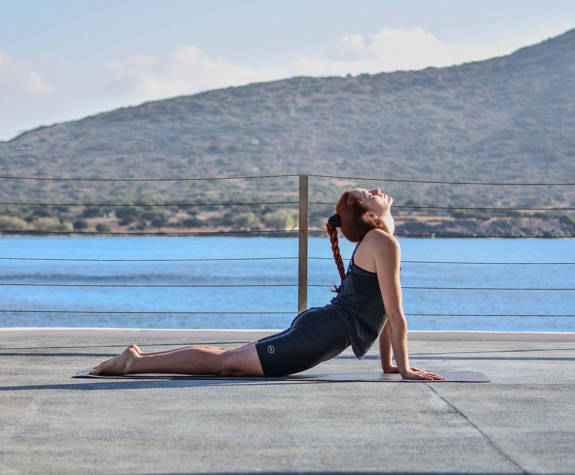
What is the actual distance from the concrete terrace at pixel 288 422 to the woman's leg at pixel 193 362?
8 cm

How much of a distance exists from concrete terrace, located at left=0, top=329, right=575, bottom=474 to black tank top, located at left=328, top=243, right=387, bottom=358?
168 millimetres

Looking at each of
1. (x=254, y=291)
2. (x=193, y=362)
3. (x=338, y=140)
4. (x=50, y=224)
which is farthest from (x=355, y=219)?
(x=338, y=140)

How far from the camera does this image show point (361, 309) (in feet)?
10.6

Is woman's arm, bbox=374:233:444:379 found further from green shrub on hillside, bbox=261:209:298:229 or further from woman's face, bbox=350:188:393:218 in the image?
green shrub on hillside, bbox=261:209:298:229

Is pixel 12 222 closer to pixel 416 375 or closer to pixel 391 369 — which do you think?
pixel 391 369

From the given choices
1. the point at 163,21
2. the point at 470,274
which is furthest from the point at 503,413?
the point at 470,274

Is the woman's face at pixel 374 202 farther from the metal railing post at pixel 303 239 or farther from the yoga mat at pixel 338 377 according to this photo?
the metal railing post at pixel 303 239

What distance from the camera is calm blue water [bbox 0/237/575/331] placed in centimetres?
3941

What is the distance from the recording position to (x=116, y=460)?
2.09 meters

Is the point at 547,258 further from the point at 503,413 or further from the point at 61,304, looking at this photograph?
the point at 503,413

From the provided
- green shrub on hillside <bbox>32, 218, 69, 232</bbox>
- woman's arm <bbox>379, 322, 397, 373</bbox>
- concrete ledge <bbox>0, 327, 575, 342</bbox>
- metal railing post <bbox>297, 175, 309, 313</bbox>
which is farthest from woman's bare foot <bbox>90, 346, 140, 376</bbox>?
green shrub on hillside <bbox>32, 218, 69, 232</bbox>

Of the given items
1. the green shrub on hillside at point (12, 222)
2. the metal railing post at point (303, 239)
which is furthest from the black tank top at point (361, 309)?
the green shrub on hillside at point (12, 222)

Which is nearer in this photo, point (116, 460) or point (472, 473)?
point (472, 473)

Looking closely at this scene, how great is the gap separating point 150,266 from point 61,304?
13.5 m
